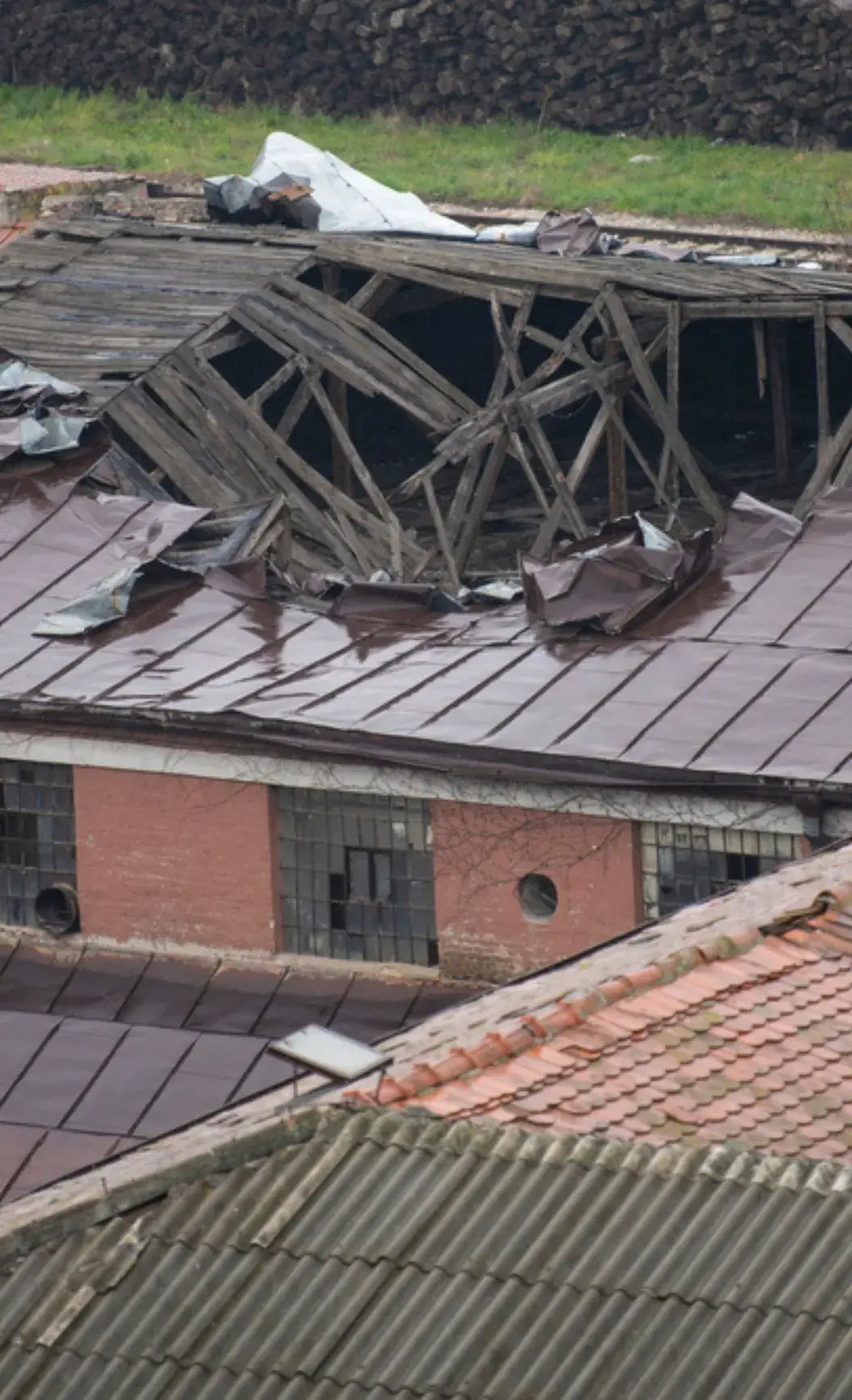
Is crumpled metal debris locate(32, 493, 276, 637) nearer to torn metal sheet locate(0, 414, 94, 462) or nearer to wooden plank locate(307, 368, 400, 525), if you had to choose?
torn metal sheet locate(0, 414, 94, 462)

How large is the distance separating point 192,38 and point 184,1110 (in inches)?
1166

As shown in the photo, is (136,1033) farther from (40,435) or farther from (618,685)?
(40,435)

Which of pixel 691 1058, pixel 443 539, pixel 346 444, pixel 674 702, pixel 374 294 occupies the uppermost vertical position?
pixel 691 1058

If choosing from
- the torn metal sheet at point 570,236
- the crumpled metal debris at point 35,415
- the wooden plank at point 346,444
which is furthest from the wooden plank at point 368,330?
the crumpled metal debris at point 35,415

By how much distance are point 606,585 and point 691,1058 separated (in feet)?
22.4

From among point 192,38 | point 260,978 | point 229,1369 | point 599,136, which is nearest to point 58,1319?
point 229,1369

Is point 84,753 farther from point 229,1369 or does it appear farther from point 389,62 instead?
point 389,62

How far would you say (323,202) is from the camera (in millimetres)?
34125

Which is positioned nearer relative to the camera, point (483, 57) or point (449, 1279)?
point (449, 1279)

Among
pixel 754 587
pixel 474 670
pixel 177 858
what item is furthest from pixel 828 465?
pixel 177 858

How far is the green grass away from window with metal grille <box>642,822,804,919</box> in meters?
19.4

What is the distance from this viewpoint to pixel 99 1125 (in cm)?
1730

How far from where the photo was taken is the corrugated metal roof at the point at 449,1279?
10742 mm

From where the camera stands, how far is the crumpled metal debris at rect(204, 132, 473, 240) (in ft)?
110
